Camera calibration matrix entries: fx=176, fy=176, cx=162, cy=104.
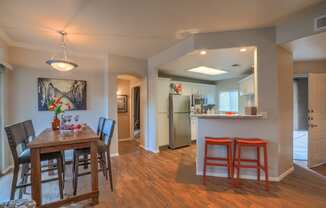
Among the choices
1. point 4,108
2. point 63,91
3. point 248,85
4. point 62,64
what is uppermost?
point 62,64

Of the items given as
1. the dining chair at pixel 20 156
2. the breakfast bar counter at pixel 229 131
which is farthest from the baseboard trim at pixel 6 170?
the breakfast bar counter at pixel 229 131

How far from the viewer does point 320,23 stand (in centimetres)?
230

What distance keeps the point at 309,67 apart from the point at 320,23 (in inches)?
77.9

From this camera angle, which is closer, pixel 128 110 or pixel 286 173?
pixel 286 173

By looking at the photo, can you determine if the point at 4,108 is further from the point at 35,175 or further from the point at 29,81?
the point at 35,175

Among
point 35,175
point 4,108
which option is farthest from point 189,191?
point 4,108

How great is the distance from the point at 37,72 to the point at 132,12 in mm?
2663

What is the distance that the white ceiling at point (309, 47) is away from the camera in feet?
8.42

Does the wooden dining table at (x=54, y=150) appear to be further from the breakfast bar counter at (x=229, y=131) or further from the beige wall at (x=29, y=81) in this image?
the beige wall at (x=29, y=81)

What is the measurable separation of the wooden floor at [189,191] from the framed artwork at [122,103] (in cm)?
300

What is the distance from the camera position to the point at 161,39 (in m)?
3.40

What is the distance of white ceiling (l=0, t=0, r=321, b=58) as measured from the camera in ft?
7.27

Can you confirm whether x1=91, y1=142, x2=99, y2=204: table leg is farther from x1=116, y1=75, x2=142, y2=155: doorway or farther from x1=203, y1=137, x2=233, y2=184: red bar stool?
x1=116, y1=75, x2=142, y2=155: doorway

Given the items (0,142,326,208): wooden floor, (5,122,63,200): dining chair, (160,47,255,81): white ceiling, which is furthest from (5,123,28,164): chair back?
(160,47,255,81): white ceiling
